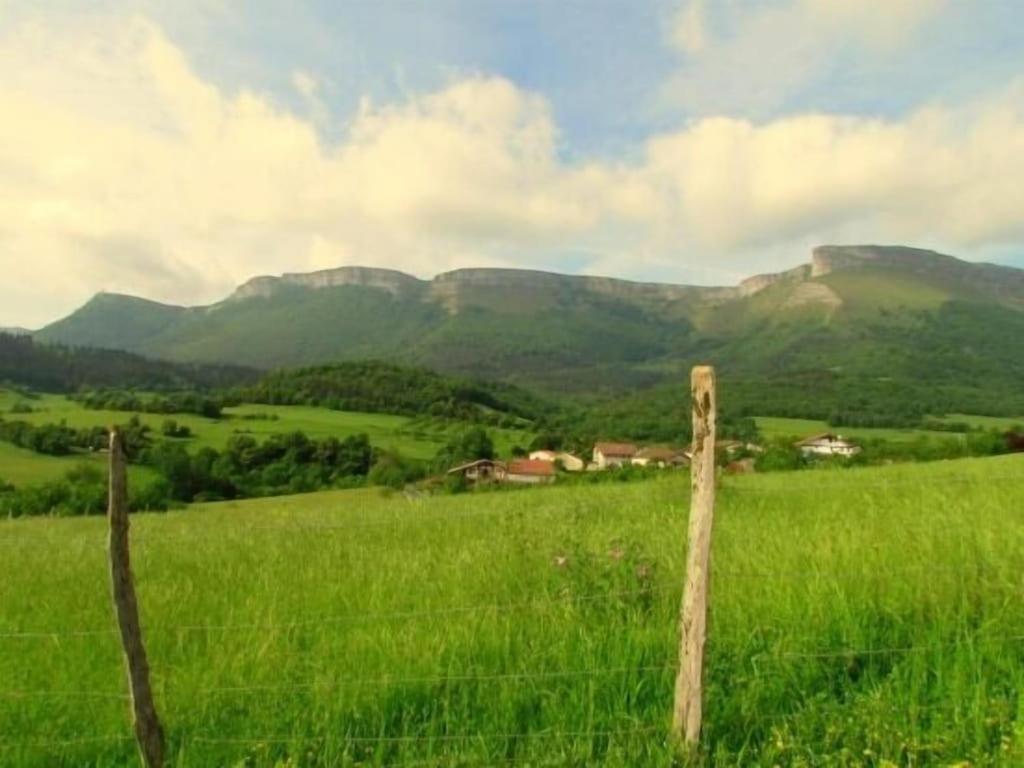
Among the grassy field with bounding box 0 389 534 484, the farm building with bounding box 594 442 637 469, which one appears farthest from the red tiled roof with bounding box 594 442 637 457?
the grassy field with bounding box 0 389 534 484

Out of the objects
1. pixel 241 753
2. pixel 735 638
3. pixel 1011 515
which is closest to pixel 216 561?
pixel 241 753

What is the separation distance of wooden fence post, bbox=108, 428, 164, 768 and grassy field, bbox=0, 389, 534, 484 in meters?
81.4

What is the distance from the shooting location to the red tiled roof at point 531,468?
77375 mm

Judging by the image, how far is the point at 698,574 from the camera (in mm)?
4105

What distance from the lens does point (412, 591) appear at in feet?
22.6

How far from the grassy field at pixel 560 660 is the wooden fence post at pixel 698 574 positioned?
8.9 inches

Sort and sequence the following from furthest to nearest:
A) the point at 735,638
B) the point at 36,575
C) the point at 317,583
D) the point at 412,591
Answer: the point at 36,575 < the point at 317,583 < the point at 412,591 < the point at 735,638

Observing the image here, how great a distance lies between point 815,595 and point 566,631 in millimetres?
1869

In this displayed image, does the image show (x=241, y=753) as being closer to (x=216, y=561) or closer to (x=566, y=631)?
(x=566, y=631)

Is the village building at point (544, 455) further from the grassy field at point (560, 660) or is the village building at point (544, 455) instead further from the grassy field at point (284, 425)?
the grassy field at point (560, 660)

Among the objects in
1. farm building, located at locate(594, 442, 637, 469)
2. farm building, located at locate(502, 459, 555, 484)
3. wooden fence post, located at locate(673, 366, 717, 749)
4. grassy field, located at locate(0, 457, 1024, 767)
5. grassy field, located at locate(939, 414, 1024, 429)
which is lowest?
farm building, located at locate(502, 459, 555, 484)

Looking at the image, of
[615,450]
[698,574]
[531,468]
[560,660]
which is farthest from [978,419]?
[698,574]

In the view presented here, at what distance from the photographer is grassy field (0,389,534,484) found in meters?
90.2

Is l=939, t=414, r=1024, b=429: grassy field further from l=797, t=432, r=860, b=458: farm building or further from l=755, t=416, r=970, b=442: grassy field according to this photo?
l=797, t=432, r=860, b=458: farm building
